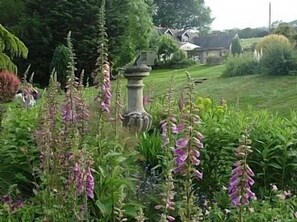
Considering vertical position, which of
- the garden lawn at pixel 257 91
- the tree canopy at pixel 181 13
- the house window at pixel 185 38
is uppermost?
the tree canopy at pixel 181 13

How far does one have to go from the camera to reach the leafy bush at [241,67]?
2077 centimetres

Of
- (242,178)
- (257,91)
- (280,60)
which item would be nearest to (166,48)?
(280,60)

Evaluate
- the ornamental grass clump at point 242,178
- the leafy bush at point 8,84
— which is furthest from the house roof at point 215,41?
the ornamental grass clump at point 242,178

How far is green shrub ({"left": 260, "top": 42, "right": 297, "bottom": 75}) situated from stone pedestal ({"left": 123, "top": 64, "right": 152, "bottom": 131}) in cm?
1290

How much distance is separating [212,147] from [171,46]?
33369 millimetres

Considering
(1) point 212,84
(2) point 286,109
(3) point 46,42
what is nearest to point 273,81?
(1) point 212,84

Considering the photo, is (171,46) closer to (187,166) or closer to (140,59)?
(140,59)

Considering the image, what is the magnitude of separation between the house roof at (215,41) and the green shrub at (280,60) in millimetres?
→ 32646

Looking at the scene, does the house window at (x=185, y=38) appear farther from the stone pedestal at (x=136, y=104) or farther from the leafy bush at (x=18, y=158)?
the leafy bush at (x=18, y=158)

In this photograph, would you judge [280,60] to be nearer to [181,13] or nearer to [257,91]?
[257,91]

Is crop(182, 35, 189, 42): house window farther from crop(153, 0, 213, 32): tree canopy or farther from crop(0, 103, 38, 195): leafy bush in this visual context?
crop(0, 103, 38, 195): leafy bush

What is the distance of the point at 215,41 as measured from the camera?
52.7m

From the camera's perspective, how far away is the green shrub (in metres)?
18.4

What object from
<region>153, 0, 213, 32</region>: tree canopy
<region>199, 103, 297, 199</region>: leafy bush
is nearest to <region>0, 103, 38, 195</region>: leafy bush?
<region>199, 103, 297, 199</region>: leafy bush
